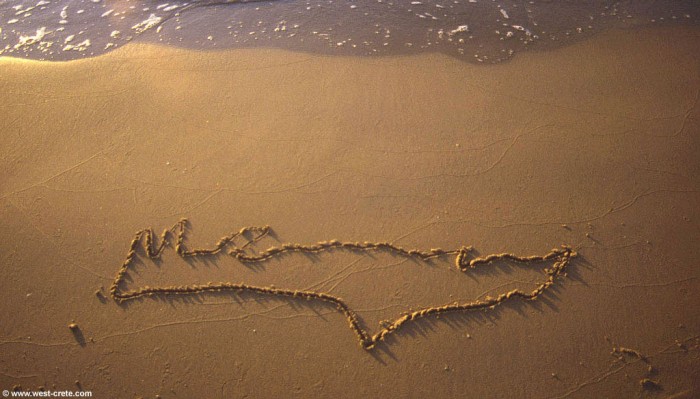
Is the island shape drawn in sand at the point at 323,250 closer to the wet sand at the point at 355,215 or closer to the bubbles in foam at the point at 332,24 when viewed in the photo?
the wet sand at the point at 355,215

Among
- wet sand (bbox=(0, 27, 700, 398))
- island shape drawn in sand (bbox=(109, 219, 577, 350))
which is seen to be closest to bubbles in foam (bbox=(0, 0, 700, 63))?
wet sand (bbox=(0, 27, 700, 398))

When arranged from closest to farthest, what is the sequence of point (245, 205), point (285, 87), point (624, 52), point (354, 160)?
A: point (245, 205) < point (354, 160) < point (285, 87) < point (624, 52)

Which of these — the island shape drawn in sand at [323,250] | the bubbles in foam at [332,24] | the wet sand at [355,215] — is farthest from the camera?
the bubbles in foam at [332,24]

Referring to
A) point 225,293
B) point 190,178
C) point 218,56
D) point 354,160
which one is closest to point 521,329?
point 354,160

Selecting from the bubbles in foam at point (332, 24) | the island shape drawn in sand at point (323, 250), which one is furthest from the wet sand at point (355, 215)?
the bubbles in foam at point (332, 24)

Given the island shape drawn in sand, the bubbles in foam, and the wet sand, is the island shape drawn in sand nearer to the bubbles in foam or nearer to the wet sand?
the wet sand

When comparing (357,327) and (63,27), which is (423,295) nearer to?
(357,327)

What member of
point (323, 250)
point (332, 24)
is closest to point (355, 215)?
point (323, 250)
